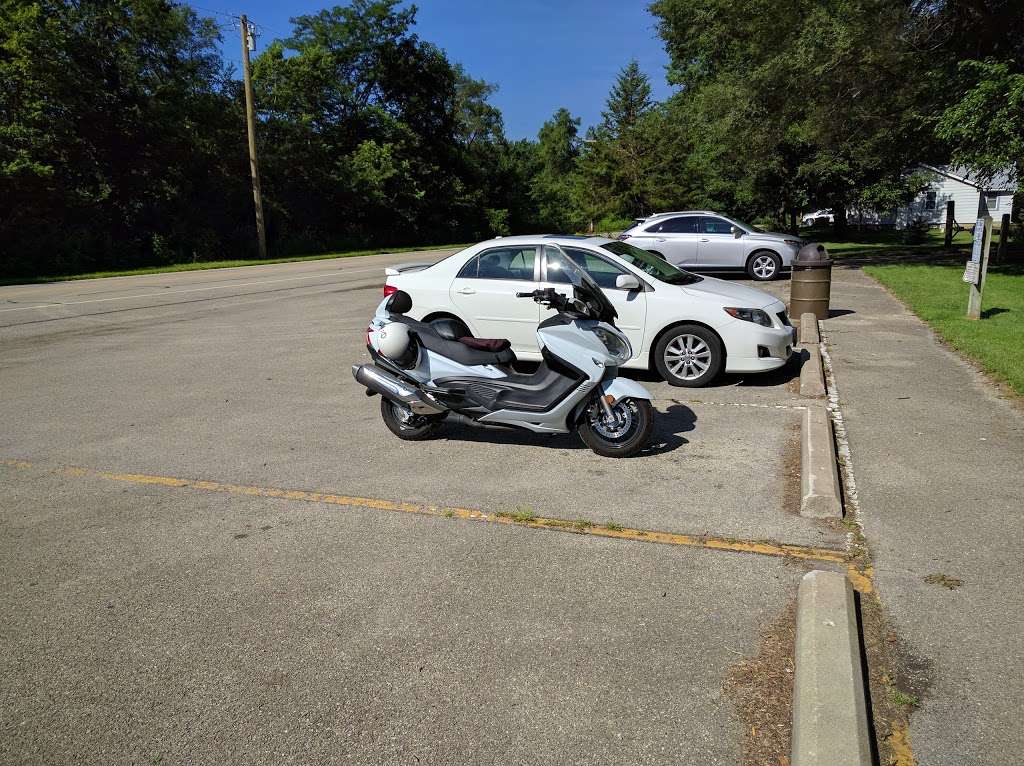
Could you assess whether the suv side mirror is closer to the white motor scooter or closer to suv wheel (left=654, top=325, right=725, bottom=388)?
suv wheel (left=654, top=325, right=725, bottom=388)

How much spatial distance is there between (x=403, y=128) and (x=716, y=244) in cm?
3334

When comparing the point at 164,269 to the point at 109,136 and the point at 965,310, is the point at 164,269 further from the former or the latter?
the point at 965,310

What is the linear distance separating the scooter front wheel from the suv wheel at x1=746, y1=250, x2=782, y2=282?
13.3 meters

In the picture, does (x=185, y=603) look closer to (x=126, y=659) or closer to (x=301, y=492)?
(x=126, y=659)

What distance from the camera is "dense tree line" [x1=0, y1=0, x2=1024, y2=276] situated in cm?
1783

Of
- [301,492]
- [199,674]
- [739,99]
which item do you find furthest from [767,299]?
[739,99]

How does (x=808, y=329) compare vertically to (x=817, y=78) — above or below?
below

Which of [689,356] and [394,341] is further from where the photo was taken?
[689,356]

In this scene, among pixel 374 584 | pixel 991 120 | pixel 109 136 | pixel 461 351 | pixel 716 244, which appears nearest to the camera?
pixel 374 584

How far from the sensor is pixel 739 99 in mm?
20062

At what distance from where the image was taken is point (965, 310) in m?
11.9

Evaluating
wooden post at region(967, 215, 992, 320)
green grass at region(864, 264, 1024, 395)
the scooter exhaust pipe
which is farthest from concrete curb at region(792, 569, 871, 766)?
wooden post at region(967, 215, 992, 320)

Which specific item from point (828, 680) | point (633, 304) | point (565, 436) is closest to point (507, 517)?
point (565, 436)

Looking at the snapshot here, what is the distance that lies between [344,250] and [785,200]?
22.7 m
